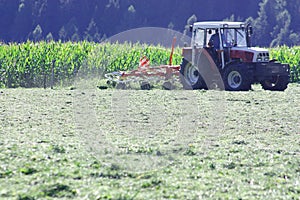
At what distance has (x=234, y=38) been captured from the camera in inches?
763

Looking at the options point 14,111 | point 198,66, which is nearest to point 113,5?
point 198,66

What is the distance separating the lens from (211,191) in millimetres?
6492

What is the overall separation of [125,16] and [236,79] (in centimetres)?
5816

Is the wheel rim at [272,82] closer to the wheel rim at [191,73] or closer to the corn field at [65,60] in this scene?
the wheel rim at [191,73]

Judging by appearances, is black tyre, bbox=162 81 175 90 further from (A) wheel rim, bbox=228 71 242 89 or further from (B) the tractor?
(A) wheel rim, bbox=228 71 242 89

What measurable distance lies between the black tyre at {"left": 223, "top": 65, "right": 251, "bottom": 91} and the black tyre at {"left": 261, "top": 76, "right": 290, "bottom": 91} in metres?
0.96

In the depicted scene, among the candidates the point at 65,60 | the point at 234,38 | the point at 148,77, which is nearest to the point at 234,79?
the point at 234,38

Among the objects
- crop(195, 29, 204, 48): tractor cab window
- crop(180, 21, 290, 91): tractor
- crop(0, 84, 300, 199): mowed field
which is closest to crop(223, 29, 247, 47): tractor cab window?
crop(180, 21, 290, 91): tractor

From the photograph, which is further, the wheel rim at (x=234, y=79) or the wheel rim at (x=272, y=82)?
the wheel rim at (x=272, y=82)

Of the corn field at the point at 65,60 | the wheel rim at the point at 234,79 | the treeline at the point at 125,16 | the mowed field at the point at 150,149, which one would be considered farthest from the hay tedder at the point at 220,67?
the treeline at the point at 125,16

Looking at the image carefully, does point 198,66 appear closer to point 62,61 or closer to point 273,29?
point 62,61

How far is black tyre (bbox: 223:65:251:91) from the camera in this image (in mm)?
18344

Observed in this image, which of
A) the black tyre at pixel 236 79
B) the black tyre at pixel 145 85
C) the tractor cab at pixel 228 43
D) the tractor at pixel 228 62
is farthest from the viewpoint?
the black tyre at pixel 145 85

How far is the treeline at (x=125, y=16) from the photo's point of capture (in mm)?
69000
